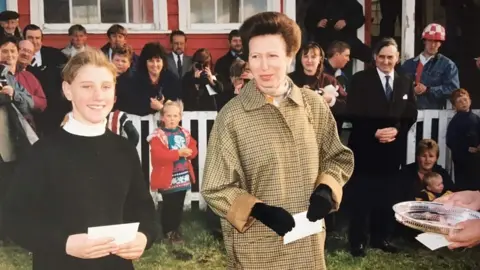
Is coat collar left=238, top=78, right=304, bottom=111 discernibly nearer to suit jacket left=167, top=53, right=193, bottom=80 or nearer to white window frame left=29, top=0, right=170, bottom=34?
suit jacket left=167, top=53, right=193, bottom=80

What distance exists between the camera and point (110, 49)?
242 centimetres

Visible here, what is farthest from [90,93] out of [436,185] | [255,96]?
[436,185]

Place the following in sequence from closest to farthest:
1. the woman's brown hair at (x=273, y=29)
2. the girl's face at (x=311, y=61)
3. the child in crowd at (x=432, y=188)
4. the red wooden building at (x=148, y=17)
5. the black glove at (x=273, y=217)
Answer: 1. the black glove at (x=273, y=217)
2. the woman's brown hair at (x=273, y=29)
3. the red wooden building at (x=148, y=17)
4. the girl's face at (x=311, y=61)
5. the child in crowd at (x=432, y=188)

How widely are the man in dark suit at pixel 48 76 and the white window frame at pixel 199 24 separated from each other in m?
0.50

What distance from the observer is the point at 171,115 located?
2510mm

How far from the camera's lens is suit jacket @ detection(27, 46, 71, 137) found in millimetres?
2352

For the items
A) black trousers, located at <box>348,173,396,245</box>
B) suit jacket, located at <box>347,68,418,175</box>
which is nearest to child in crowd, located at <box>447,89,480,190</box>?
suit jacket, located at <box>347,68,418,175</box>

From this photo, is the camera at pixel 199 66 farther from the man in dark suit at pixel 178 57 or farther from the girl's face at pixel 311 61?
the girl's face at pixel 311 61

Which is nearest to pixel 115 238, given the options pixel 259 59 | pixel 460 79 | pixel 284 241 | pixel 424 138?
pixel 284 241

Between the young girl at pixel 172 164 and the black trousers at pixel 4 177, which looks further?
the young girl at pixel 172 164

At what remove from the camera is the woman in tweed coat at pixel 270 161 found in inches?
88.4

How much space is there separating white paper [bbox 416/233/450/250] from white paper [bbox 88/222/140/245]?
1.26 meters

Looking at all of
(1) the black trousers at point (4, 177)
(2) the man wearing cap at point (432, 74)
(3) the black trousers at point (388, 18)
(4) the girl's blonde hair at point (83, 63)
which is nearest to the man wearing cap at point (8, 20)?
(4) the girl's blonde hair at point (83, 63)

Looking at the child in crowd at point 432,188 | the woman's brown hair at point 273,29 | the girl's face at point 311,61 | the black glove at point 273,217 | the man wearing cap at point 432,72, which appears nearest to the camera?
the black glove at point 273,217
